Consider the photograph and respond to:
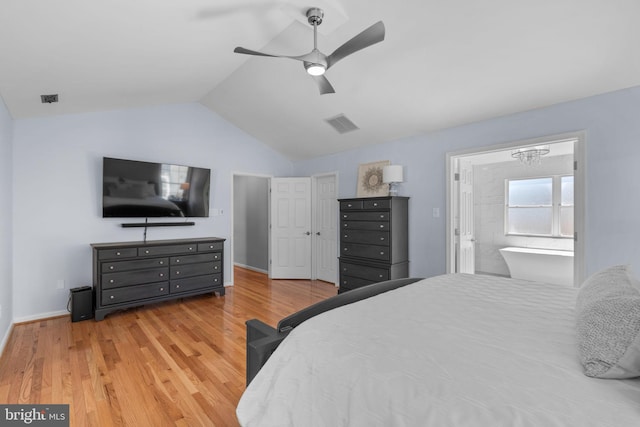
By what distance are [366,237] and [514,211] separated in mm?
3544

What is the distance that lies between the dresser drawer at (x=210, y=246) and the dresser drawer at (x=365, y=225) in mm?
1870

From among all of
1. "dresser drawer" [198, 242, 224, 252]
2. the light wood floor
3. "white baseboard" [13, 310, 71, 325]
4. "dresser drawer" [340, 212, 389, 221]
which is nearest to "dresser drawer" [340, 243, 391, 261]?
"dresser drawer" [340, 212, 389, 221]

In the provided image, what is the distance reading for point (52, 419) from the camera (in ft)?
6.32

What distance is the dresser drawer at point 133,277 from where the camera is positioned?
374 cm

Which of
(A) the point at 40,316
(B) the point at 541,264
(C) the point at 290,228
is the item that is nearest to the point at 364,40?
(C) the point at 290,228

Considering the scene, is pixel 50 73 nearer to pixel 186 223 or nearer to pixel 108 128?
pixel 108 128

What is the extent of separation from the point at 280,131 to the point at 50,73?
308 centimetres

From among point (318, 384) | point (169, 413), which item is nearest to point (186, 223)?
point (169, 413)

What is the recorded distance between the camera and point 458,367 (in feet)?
3.20

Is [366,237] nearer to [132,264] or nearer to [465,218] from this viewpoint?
[465,218]

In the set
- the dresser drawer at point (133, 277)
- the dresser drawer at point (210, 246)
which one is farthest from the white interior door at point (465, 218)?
the dresser drawer at point (133, 277)

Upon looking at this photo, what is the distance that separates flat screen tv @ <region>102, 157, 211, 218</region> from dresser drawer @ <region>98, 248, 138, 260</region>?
1.83 feet

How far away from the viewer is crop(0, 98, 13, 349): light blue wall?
9.69 feet

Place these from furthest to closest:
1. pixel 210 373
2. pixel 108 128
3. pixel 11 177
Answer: pixel 108 128 → pixel 11 177 → pixel 210 373
